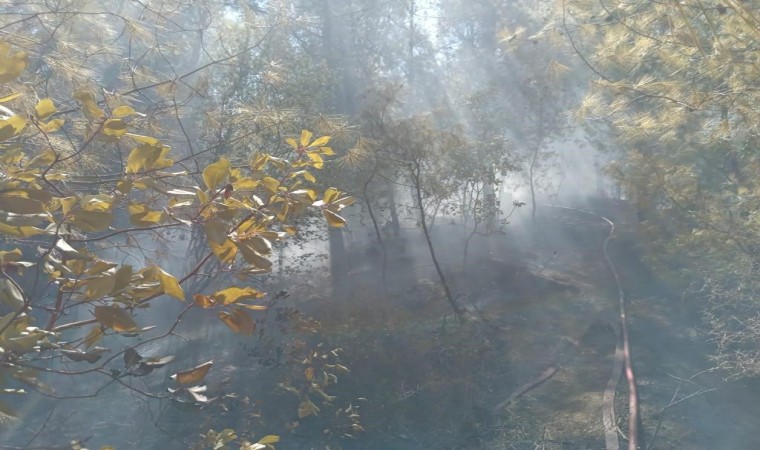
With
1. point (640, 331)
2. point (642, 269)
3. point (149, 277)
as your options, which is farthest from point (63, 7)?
point (642, 269)

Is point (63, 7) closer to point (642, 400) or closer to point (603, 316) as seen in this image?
point (642, 400)

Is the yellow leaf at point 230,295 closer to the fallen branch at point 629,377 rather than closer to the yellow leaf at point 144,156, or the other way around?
the yellow leaf at point 144,156

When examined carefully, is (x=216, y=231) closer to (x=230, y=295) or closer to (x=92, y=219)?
(x=230, y=295)

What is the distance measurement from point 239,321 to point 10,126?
0.84 meters

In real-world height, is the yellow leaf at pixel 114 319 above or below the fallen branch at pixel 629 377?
above

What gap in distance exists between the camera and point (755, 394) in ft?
28.2

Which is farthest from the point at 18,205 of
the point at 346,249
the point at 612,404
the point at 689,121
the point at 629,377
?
the point at 346,249

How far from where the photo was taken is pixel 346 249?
49.1ft

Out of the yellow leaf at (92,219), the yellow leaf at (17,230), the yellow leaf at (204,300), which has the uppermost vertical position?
the yellow leaf at (92,219)

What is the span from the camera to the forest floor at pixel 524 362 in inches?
309

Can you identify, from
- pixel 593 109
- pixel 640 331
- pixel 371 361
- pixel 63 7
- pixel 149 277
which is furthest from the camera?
pixel 640 331

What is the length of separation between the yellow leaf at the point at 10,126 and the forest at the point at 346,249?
0.57 ft

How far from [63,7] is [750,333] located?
8255mm

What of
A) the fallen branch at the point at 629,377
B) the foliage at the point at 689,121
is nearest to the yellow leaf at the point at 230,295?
the foliage at the point at 689,121
